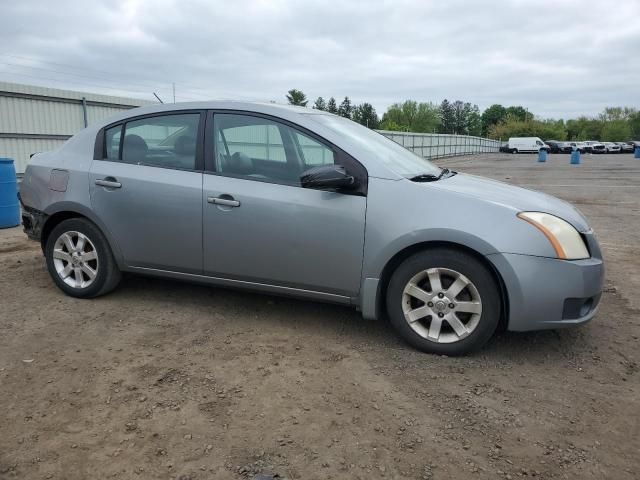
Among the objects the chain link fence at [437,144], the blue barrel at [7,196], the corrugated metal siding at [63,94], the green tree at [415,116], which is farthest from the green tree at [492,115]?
the blue barrel at [7,196]

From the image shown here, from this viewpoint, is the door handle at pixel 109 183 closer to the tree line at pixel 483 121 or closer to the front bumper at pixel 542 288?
the front bumper at pixel 542 288

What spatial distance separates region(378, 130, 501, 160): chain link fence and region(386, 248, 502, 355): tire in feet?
64.4

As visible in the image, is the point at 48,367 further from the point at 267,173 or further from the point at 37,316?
the point at 267,173

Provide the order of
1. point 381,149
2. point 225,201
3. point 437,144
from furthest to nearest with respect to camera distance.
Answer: point 437,144 → point 381,149 → point 225,201

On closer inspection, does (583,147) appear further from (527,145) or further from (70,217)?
(70,217)

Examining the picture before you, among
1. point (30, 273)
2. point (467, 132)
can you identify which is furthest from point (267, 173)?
point (467, 132)

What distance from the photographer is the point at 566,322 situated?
3301 millimetres

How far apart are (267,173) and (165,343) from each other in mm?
1353

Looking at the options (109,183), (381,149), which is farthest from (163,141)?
(381,149)

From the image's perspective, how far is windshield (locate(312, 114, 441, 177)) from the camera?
12.4 feet

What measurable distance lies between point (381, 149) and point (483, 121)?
143 meters

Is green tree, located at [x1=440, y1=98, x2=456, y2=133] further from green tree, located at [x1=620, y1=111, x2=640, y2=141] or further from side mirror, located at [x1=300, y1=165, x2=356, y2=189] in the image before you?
side mirror, located at [x1=300, y1=165, x2=356, y2=189]

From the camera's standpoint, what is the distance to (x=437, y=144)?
40094mm

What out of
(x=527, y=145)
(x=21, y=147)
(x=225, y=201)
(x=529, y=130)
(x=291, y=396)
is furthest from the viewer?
(x=529, y=130)
